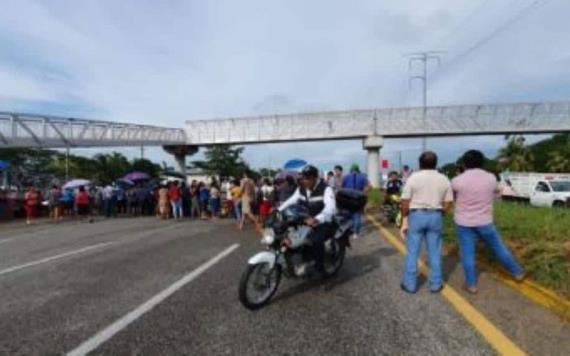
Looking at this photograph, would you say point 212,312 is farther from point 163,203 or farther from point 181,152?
point 181,152

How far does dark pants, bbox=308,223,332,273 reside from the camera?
807 centimetres

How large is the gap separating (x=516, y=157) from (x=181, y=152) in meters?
49.3

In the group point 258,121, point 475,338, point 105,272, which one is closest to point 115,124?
point 258,121

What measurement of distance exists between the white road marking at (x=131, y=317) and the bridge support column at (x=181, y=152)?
44.8 metres

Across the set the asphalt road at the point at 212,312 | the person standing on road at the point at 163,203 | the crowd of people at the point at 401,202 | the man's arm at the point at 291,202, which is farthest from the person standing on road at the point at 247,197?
the man's arm at the point at 291,202

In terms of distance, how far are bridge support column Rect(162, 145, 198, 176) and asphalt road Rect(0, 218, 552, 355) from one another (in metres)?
42.9

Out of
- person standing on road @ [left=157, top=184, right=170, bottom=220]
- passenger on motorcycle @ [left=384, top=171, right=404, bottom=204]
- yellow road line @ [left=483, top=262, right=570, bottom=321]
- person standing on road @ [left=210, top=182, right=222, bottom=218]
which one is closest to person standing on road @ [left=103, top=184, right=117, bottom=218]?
person standing on road @ [left=157, top=184, right=170, bottom=220]

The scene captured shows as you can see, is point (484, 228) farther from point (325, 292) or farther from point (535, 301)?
point (325, 292)

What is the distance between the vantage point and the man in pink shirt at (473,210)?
7.95m

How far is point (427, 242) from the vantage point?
797cm

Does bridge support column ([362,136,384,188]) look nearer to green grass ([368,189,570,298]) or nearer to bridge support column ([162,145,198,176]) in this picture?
bridge support column ([162,145,198,176])

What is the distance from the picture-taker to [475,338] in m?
5.79

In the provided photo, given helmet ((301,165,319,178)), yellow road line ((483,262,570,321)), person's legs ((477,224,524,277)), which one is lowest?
yellow road line ((483,262,570,321))

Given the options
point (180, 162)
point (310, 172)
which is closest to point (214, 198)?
point (310, 172)
